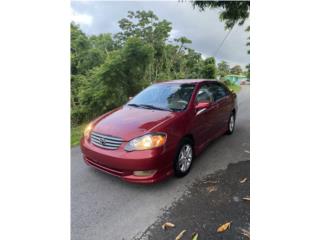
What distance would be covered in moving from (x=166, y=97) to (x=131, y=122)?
926mm

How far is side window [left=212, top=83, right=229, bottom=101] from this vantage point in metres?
4.28

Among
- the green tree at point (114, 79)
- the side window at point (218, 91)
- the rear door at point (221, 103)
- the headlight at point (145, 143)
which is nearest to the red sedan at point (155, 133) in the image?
the headlight at point (145, 143)

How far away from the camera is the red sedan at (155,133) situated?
263 centimetres

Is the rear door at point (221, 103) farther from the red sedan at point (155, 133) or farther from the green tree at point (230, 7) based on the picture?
the green tree at point (230, 7)

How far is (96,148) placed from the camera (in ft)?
9.41

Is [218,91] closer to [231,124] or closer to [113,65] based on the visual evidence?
[231,124]

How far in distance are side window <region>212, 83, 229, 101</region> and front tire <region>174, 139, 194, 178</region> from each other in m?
1.42

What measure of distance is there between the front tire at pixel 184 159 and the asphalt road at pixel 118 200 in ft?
0.37

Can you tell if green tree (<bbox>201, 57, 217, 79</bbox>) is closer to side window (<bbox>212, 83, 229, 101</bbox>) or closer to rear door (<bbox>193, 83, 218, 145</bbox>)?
side window (<bbox>212, 83, 229, 101</bbox>)
